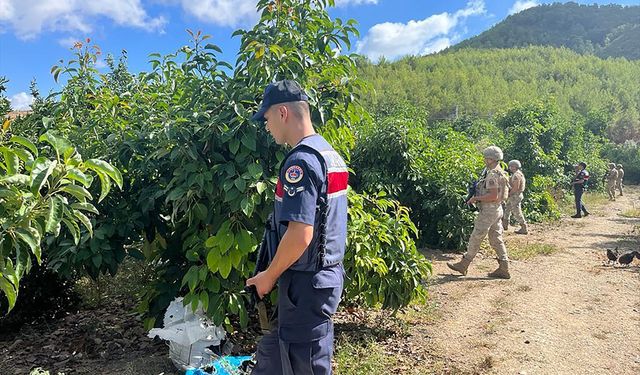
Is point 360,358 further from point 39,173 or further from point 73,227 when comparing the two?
point 39,173

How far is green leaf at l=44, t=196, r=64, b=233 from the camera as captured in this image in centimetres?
156

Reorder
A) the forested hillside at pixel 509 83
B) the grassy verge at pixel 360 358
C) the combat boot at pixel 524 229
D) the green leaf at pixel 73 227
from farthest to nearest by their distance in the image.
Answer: the forested hillside at pixel 509 83, the combat boot at pixel 524 229, the grassy verge at pixel 360 358, the green leaf at pixel 73 227

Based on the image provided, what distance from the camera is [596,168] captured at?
1984cm

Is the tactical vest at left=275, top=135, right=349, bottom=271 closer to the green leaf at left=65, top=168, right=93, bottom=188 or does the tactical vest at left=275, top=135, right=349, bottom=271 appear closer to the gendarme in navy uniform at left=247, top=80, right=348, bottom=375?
the gendarme in navy uniform at left=247, top=80, right=348, bottom=375

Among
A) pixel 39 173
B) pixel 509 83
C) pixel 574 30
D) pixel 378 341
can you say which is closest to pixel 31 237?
pixel 39 173

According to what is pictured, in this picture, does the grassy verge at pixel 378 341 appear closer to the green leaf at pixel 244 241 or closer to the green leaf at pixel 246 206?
the green leaf at pixel 244 241

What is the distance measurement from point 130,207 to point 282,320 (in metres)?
1.78

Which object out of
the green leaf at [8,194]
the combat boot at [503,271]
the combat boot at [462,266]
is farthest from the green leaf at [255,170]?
the combat boot at [503,271]

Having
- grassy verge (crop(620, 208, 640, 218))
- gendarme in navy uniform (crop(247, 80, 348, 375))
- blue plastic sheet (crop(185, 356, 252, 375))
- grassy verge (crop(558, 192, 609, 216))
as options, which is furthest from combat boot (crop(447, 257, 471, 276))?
grassy verge (crop(620, 208, 640, 218))

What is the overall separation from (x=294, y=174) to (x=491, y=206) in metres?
4.61

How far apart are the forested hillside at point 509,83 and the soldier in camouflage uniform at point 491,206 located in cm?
2993

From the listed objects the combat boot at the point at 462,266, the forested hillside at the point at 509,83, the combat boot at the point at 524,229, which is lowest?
the combat boot at the point at 524,229

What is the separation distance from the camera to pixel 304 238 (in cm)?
209

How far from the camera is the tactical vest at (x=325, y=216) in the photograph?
7.34 feet
